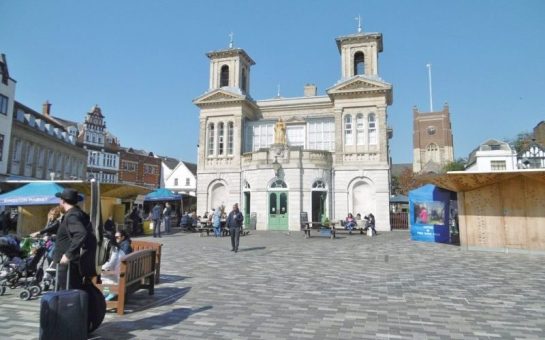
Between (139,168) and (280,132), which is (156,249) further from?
(139,168)

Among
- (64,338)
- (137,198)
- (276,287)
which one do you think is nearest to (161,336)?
(64,338)

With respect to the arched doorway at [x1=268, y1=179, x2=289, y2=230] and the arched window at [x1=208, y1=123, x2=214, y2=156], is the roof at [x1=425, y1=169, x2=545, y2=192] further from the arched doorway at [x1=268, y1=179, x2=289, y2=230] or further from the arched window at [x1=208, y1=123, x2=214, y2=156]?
the arched window at [x1=208, y1=123, x2=214, y2=156]

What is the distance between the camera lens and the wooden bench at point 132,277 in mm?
6129

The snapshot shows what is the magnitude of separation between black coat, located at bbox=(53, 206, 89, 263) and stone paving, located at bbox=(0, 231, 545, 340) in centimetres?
120

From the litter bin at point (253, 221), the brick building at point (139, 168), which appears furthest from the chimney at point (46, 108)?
the litter bin at point (253, 221)

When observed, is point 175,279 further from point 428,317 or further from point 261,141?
point 261,141

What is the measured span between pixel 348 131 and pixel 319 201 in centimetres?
617

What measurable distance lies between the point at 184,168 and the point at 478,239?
51.5m

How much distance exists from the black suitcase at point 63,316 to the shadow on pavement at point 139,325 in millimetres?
629

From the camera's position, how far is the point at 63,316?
4.45 m

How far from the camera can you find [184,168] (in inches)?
2426

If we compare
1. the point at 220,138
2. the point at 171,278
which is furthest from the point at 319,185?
the point at 171,278

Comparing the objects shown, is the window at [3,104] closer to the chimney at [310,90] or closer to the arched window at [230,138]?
the arched window at [230,138]

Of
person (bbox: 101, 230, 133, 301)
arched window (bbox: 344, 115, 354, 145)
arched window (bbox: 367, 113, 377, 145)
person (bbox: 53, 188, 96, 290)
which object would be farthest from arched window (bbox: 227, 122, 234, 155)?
person (bbox: 53, 188, 96, 290)
